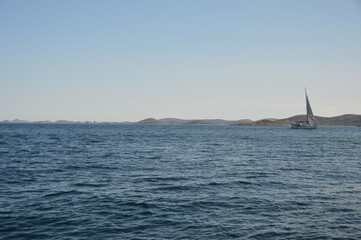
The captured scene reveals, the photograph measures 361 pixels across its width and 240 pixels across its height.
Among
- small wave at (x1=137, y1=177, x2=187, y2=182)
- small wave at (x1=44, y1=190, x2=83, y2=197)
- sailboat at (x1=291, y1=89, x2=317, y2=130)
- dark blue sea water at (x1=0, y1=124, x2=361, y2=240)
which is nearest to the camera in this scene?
dark blue sea water at (x1=0, y1=124, x2=361, y2=240)

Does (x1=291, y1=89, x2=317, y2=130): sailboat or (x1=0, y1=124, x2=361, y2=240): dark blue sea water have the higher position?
(x1=291, y1=89, x2=317, y2=130): sailboat

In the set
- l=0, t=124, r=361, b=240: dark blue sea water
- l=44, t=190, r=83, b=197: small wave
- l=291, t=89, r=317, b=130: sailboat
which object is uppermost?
l=291, t=89, r=317, b=130: sailboat

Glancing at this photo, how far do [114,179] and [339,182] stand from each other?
20011 millimetres

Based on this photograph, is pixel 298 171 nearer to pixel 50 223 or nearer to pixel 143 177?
pixel 143 177

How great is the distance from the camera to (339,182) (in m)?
26.0

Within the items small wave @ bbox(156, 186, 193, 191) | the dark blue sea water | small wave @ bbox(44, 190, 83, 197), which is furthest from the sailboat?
small wave @ bbox(44, 190, 83, 197)

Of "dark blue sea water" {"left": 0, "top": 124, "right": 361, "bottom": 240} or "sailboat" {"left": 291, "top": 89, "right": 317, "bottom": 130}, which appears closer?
"dark blue sea water" {"left": 0, "top": 124, "right": 361, "bottom": 240}

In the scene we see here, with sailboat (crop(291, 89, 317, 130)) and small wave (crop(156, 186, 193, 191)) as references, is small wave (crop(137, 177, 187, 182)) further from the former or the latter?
sailboat (crop(291, 89, 317, 130))

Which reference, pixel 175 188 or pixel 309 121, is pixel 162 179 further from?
pixel 309 121

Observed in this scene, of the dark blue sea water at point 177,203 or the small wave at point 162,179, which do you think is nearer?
the dark blue sea water at point 177,203

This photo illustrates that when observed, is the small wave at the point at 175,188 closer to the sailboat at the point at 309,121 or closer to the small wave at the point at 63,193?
the small wave at the point at 63,193

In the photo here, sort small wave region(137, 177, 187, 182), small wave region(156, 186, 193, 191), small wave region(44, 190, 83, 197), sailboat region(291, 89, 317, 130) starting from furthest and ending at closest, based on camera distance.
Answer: sailboat region(291, 89, 317, 130)
small wave region(137, 177, 187, 182)
small wave region(156, 186, 193, 191)
small wave region(44, 190, 83, 197)

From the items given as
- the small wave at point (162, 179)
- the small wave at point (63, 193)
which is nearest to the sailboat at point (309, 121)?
the small wave at point (162, 179)

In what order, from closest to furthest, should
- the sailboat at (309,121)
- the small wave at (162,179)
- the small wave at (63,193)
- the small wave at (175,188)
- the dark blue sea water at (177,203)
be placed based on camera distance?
the dark blue sea water at (177,203)
the small wave at (63,193)
the small wave at (175,188)
the small wave at (162,179)
the sailboat at (309,121)
